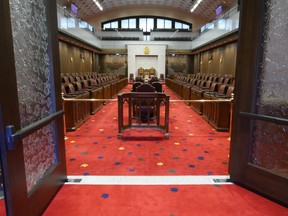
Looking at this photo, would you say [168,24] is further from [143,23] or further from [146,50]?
[146,50]

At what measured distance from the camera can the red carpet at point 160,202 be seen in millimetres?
1936

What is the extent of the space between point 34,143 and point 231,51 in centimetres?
1153

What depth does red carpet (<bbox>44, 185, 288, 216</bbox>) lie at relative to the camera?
1936 millimetres

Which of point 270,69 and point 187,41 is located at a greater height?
point 187,41

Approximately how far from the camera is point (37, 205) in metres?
1.80

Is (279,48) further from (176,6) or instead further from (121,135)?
(176,6)

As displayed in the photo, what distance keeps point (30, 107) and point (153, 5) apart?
24.2 meters

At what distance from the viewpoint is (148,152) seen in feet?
11.2

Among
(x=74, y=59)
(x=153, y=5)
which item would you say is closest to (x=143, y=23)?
(x=153, y=5)

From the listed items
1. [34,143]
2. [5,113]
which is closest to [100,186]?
[34,143]

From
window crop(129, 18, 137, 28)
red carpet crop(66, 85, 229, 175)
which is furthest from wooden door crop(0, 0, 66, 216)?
window crop(129, 18, 137, 28)

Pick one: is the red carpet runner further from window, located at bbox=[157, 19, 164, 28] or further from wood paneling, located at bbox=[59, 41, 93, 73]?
window, located at bbox=[157, 19, 164, 28]

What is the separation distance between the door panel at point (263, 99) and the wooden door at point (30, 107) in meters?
1.91

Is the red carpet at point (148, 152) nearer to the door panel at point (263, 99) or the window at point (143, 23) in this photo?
the door panel at point (263, 99)
